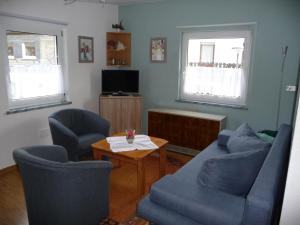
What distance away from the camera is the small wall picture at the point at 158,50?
4.27 m

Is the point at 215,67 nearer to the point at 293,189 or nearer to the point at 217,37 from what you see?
the point at 217,37

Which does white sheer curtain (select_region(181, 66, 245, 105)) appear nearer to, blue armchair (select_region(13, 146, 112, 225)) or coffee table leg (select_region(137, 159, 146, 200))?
coffee table leg (select_region(137, 159, 146, 200))

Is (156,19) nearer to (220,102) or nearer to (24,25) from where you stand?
(220,102)

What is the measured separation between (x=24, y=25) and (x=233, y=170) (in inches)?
124

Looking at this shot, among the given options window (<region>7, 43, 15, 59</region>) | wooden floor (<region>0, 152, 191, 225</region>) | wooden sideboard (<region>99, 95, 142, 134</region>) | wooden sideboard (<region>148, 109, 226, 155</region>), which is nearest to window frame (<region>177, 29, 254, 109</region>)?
wooden sideboard (<region>148, 109, 226, 155</region>)

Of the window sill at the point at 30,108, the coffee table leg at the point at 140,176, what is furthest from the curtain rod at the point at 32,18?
the coffee table leg at the point at 140,176

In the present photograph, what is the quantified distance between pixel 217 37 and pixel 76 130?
257cm

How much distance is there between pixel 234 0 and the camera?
355 centimetres

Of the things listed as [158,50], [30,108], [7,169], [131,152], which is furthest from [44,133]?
[158,50]

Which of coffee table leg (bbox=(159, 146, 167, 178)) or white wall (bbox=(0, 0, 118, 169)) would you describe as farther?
white wall (bbox=(0, 0, 118, 169))

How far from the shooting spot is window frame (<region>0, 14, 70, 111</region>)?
3.11 metres

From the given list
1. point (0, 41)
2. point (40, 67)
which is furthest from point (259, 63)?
point (0, 41)

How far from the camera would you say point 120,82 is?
4.40m

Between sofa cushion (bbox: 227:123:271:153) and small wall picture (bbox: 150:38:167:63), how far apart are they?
204 cm
